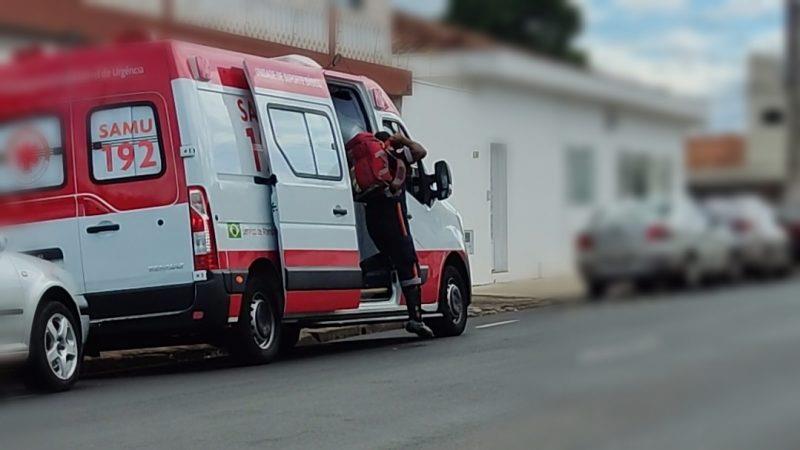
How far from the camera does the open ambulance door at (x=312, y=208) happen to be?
5.27m

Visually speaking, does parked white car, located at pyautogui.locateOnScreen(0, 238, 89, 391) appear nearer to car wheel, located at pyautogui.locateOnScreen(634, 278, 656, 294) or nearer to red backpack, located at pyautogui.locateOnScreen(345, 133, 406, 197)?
red backpack, located at pyautogui.locateOnScreen(345, 133, 406, 197)

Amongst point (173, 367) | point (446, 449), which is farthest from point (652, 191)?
point (173, 367)

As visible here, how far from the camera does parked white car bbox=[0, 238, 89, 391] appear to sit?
183 inches

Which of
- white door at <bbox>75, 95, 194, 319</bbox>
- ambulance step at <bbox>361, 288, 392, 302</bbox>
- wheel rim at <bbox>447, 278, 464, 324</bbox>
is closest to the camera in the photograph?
white door at <bbox>75, 95, 194, 319</bbox>

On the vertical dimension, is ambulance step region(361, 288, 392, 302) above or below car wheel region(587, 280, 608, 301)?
below

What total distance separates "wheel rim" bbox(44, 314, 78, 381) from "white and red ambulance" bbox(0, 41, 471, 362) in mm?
138

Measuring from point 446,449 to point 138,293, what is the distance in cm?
124

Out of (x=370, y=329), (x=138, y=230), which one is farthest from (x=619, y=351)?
(x=370, y=329)

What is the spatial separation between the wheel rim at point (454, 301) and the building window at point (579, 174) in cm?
505

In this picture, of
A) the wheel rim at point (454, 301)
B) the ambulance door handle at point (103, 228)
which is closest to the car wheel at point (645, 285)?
the ambulance door handle at point (103, 228)

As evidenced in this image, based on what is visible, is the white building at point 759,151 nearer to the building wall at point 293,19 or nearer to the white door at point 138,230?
the building wall at point 293,19

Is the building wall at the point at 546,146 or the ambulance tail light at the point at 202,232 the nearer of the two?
the building wall at the point at 546,146

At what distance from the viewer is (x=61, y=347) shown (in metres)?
5.46

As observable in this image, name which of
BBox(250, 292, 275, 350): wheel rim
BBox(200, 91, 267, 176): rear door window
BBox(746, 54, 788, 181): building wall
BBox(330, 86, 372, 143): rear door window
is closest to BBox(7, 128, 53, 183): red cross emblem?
BBox(746, 54, 788, 181): building wall
